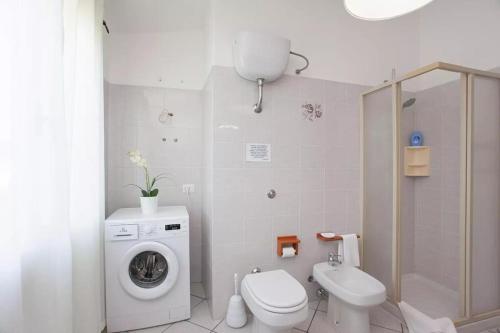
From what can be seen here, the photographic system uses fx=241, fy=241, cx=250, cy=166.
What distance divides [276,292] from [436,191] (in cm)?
177

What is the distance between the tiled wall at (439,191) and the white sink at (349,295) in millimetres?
747

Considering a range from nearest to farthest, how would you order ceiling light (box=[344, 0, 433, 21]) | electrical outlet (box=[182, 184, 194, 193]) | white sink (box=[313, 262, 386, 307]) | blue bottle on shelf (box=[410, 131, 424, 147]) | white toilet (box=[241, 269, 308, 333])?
ceiling light (box=[344, 0, 433, 21]) → white toilet (box=[241, 269, 308, 333]) → white sink (box=[313, 262, 386, 307]) → blue bottle on shelf (box=[410, 131, 424, 147]) → electrical outlet (box=[182, 184, 194, 193])

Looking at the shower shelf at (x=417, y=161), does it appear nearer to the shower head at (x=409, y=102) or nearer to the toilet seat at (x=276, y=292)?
the shower head at (x=409, y=102)

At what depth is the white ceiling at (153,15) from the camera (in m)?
2.01

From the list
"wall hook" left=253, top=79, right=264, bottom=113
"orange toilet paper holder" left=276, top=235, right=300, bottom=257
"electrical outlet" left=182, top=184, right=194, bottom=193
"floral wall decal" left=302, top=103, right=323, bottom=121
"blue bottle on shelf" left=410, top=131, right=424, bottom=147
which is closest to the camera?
"wall hook" left=253, top=79, right=264, bottom=113

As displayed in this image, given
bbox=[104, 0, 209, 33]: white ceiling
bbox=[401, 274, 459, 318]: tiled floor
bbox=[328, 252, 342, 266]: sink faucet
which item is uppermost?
bbox=[104, 0, 209, 33]: white ceiling

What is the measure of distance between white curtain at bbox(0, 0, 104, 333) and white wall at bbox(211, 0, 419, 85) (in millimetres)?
905

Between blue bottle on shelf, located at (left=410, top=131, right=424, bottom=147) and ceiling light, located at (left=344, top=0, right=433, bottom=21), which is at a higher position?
ceiling light, located at (left=344, top=0, right=433, bottom=21)

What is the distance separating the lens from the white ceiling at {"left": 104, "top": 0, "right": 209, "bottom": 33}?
2011 mm

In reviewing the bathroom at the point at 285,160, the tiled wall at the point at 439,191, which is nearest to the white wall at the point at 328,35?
the bathroom at the point at 285,160

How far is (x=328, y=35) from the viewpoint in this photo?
2127 mm

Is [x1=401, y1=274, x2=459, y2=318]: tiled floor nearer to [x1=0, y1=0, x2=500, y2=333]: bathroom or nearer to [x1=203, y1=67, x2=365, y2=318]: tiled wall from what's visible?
[x1=0, y1=0, x2=500, y2=333]: bathroom

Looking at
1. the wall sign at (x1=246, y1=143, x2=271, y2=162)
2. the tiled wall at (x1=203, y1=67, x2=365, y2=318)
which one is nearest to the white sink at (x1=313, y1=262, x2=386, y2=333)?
the tiled wall at (x1=203, y1=67, x2=365, y2=318)

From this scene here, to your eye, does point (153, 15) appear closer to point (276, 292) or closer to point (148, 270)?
point (148, 270)
